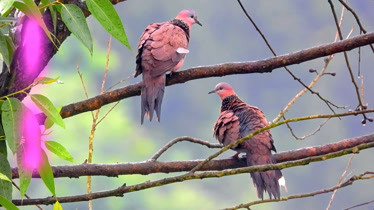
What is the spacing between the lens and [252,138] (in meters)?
2.32

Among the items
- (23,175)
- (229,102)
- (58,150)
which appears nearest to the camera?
(23,175)

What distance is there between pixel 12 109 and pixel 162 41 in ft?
5.18

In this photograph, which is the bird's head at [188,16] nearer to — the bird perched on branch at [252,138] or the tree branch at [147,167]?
the bird perched on branch at [252,138]

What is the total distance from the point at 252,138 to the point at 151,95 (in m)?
0.42

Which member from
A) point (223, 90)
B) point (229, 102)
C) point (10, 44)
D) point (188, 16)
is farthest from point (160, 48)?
point (10, 44)

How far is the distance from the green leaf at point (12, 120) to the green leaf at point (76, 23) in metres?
0.14

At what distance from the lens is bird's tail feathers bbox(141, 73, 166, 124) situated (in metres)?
2.14

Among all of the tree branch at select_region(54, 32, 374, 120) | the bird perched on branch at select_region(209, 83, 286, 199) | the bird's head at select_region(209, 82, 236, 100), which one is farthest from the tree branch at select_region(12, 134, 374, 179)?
the bird's head at select_region(209, 82, 236, 100)

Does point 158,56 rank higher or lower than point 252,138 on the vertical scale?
higher

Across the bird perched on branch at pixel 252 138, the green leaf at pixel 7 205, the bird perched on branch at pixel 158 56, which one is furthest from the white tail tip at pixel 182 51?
the green leaf at pixel 7 205

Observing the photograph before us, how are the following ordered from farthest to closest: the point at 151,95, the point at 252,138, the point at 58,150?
1. the point at 252,138
2. the point at 151,95
3. the point at 58,150

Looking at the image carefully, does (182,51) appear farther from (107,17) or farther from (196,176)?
(196,176)

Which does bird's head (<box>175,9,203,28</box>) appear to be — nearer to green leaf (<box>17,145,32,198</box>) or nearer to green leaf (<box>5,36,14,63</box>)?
green leaf (<box>5,36,14,63</box>)

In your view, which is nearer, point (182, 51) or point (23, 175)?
point (23, 175)
